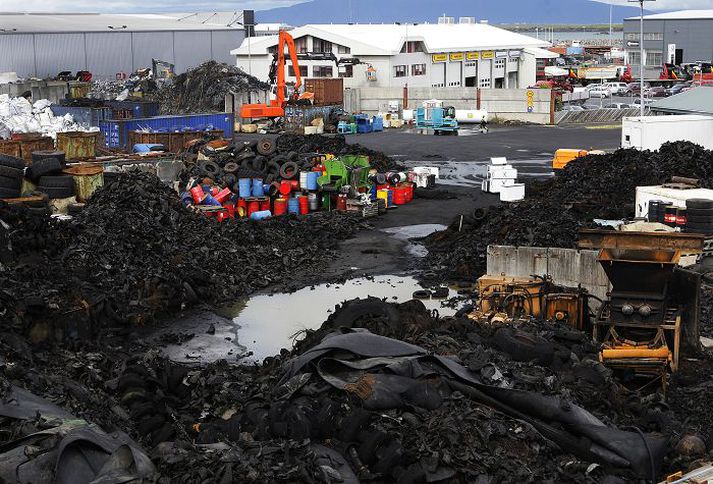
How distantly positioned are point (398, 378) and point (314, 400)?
3.13ft

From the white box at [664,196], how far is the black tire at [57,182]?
13.4 m

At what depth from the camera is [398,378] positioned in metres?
10.8

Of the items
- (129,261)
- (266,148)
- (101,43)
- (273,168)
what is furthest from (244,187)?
(101,43)

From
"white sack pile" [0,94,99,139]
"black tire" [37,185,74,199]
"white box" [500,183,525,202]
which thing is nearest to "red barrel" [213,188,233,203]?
"black tire" [37,185,74,199]

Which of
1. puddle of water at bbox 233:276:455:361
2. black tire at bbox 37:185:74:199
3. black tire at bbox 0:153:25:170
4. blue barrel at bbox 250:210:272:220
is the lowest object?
puddle of water at bbox 233:276:455:361

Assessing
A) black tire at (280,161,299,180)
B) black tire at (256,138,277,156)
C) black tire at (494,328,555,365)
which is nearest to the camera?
black tire at (494,328,555,365)

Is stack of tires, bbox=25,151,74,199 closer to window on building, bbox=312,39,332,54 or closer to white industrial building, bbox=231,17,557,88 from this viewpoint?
white industrial building, bbox=231,17,557,88

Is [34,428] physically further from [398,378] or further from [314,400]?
[398,378]

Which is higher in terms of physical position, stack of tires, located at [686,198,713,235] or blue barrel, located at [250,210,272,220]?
stack of tires, located at [686,198,713,235]

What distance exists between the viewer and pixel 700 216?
1964 centimetres

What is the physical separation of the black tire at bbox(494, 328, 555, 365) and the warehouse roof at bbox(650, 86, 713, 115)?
78.1 feet

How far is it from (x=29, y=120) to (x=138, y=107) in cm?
575

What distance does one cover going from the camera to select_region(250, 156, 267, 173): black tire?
92.4 ft

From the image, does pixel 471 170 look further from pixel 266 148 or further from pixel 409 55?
pixel 409 55
